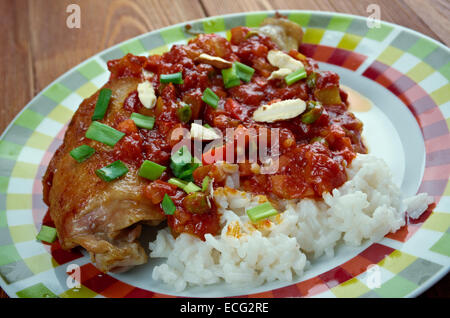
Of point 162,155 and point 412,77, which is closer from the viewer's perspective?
point 162,155

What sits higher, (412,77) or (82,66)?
(82,66)

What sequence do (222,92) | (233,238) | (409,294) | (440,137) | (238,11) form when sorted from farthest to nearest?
(238,11), (222,92), (440,137), (233,238), (409,294)

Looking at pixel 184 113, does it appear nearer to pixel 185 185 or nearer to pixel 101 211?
pixel 185 185

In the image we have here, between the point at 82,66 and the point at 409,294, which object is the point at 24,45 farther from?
the point at 409,294

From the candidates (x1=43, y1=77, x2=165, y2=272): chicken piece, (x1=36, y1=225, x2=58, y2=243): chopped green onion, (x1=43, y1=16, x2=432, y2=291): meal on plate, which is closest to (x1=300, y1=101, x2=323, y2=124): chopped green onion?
(x1=43, y1=16, x2=432, y2=291): meal on plate

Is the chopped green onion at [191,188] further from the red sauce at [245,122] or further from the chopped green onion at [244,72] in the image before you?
the chopped green onion at [244,72]

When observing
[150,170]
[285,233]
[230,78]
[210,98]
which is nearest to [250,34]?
[230,78]

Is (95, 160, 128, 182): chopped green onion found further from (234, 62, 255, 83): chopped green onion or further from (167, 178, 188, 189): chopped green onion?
(234, 62, 255, 83): chopped green onion
